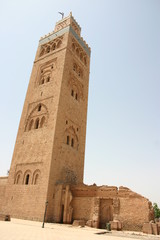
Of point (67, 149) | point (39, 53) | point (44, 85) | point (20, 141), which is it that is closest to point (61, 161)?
point (67, 149)

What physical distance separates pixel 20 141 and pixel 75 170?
6.27 metres


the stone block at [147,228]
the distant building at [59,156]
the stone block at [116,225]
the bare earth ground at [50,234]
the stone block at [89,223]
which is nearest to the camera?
the bare earth ground at [50,234]

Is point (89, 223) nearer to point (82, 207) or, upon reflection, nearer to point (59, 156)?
point (82, 207)

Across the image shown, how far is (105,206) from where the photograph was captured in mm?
14242

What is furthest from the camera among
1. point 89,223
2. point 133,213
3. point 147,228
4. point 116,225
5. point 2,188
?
point 2,188

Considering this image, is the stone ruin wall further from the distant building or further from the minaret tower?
the minaret tower

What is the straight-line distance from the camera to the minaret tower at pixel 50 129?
16016 mm

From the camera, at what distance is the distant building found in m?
14.0

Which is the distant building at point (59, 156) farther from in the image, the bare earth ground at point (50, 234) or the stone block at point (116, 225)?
the bare earth ground at point (50, 234)

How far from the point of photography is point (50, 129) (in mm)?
17734

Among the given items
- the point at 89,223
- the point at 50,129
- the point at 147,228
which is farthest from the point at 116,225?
the point at 50,129

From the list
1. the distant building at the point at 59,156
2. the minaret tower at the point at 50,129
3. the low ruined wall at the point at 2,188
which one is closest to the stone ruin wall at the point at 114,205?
the distant building at the point at 59,156

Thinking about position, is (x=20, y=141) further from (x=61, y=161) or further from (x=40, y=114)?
(x=61, y=161)

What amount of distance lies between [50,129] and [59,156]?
2.58 meters
